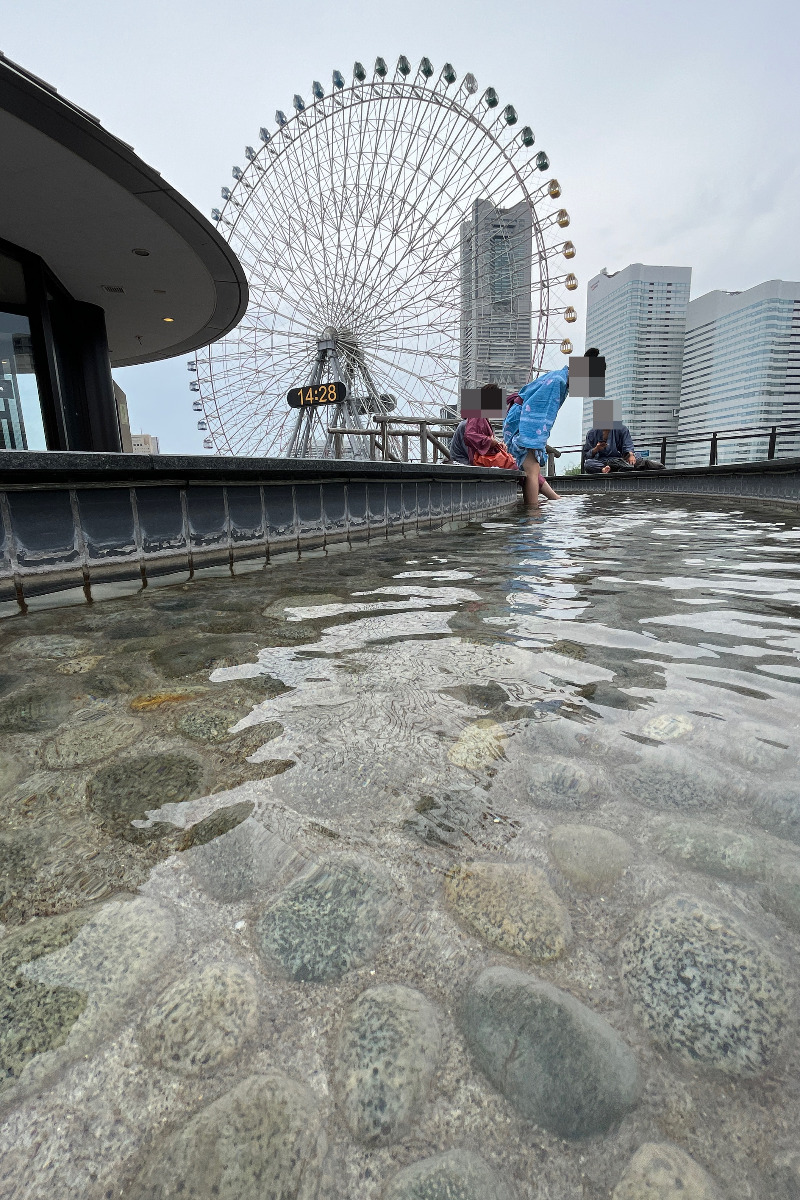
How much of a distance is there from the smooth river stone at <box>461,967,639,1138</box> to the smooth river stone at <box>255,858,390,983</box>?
0.49 ft

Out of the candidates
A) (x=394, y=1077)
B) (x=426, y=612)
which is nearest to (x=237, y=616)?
(x=426, y=612)

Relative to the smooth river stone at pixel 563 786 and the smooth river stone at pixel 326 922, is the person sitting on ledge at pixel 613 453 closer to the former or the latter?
the smooth river stone at pixel 563 786

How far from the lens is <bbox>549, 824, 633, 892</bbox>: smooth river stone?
2.48ft

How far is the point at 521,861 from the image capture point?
31.2 inches

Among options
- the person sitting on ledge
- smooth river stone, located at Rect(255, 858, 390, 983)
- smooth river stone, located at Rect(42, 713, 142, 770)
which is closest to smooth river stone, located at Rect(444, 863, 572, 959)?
smooth river stone, located at Rect(255, 858, 390, 983)

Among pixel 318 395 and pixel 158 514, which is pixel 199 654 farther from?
pixel 318 395

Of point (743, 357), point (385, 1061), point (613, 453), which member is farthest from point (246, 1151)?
point (743, 357)

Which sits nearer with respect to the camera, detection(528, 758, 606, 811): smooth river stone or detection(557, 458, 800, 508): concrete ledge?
detection(528, 758, 606, 811): smooth river stone

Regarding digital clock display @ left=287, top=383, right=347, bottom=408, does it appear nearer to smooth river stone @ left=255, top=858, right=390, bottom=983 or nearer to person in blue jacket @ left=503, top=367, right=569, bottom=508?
person in blue jacket @ left=503, top=367, right=569, bottom=508

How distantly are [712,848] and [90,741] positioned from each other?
3.76 ft

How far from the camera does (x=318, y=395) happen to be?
22.6 ft

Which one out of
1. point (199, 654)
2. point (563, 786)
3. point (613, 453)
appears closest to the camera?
point (563, 786)

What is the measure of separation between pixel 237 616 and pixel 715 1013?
6.02 feet

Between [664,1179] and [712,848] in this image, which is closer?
[664,1179]
